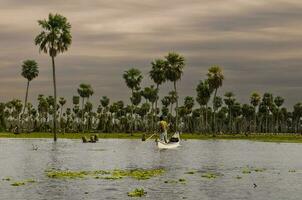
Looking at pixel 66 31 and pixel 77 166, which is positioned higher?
pixel 66 31

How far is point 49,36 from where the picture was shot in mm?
132250

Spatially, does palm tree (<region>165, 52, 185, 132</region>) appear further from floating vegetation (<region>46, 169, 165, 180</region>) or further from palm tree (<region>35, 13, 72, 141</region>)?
floating vegetation (<region>46, 169, 165, 180</region>)

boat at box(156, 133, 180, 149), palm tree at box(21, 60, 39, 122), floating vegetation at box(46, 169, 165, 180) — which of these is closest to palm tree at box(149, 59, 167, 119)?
palm tree at box(21, 60, 39, 122)

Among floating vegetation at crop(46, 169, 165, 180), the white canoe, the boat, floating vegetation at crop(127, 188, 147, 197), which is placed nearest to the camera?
floating vegetation at crop(127, 188, 147, 197)

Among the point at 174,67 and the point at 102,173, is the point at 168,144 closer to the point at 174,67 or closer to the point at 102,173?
the point at 102,173

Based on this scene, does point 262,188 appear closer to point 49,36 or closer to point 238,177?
point 238,177

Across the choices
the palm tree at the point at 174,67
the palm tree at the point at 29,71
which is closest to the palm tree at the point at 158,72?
the palm tree at the point at 174,67

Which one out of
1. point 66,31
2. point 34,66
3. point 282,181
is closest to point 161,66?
point 34,66

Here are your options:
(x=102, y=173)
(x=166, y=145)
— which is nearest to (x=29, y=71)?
(x=166, y=145)

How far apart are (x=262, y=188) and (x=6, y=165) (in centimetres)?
3032

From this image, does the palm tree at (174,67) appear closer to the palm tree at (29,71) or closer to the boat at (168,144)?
the palm tree at (29,71)

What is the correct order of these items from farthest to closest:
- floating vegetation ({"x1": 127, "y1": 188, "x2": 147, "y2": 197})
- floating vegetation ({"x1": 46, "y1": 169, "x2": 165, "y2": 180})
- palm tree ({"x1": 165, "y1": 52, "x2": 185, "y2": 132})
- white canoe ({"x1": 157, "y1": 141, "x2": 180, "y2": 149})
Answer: palm tree ({"x1": 165, "y1": 52, "x2": 185, "y2": 132}) < white canoe ({"x1": 157, "y1": 141, "x2": 180, "y2": 149}) < floating vegetation ({"x1": 46, "y1": 169, "x2": 165, "y2": 180}) < floating vegetation ({"x1": 127, "y1": 188, "x2": 147, "y2": 197})

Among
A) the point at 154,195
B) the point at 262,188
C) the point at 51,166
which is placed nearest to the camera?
the point at 154,195

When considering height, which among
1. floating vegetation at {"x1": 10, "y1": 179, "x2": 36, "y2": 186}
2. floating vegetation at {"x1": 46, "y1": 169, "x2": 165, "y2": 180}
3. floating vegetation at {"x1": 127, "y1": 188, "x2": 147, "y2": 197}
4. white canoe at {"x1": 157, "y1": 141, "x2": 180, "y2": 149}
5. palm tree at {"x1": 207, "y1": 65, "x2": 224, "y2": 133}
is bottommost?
floating vegetation at {"x1": 127, "y1": 188, "x2": 147, "y2": 197}
